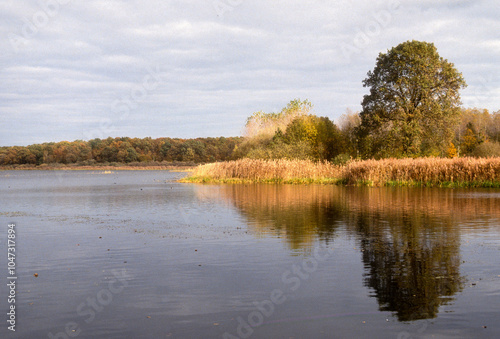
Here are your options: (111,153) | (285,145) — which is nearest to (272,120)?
(285,145)

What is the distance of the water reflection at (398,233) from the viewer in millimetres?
8625

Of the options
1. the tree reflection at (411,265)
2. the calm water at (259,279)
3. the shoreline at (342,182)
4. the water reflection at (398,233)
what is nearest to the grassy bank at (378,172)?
the shoreline at (342,182)

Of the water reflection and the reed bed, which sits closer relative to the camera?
the water reflection

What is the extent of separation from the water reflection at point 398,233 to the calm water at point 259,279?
0.14ft

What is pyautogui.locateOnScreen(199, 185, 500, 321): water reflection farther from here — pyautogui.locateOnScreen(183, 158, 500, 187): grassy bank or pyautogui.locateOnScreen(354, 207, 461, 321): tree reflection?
pyautogui.locateOnScreen(183, 158, 500, 187): grassy bank

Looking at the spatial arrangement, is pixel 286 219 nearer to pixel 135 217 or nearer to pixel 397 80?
pixel 135 217

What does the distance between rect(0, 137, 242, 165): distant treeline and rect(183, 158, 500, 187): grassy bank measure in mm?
83287

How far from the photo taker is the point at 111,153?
141000 mm

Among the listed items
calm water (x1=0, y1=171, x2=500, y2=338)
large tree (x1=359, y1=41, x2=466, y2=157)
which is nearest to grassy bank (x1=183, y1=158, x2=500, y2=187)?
large tree (x1=359, y1=41, x2=466, y2=157)

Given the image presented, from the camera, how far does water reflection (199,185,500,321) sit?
862 cm

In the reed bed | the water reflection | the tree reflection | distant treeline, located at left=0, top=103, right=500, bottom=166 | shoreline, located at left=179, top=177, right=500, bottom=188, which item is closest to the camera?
the tree reflection

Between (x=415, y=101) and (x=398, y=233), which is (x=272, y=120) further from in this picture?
(x=398, y=233)

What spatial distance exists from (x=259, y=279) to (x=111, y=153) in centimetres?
13709

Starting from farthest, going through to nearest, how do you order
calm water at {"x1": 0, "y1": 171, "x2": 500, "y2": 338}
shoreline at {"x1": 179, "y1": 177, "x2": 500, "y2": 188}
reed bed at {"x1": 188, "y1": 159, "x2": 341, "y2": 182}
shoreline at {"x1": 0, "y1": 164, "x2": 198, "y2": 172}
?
shoreline at {"x1": 0, "y1": 164, "x2": 198, "y2": 172} → reed bed at {"x1": 188, "y1": 159, "x2": 341, "y2": 182} → shoreline at {"x1": 179, "y1": 177, "x2": 500, "y2": 188} → calm water at {"x1": 0, "y1": 171, "x2": 500, "y2": 338}
